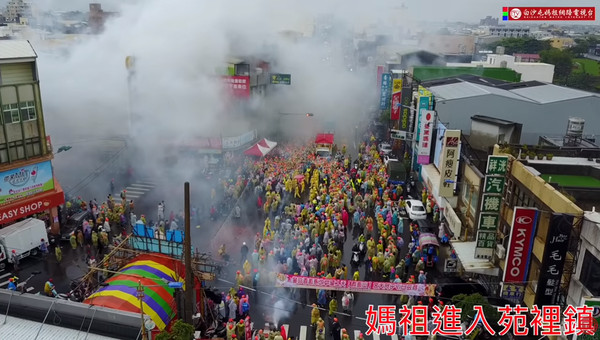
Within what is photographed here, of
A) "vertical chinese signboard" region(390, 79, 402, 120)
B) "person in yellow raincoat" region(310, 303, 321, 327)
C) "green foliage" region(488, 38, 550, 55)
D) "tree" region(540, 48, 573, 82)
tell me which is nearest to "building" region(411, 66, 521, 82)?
"vertical chinese signboard" region(390, 79, 402, 120)

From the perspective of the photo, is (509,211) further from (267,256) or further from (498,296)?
(267,256)

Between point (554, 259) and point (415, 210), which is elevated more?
point (554, 259)

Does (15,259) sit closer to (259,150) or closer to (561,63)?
(259,150)

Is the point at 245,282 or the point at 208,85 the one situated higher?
the point at 208,85

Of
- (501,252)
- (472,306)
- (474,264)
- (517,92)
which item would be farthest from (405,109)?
(472,306)

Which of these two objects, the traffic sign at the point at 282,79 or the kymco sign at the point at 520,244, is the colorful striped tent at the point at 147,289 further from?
the traffic sign at the point at 282,79

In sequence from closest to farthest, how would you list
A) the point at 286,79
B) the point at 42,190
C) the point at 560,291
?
1. the point at 560,291
2. the point at 42,190
3. the point at 286,79

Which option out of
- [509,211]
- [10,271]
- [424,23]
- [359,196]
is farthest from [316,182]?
[424,23]

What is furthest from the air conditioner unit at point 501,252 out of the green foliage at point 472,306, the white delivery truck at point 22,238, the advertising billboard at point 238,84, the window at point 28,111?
the advertising billboard at point 238,84
